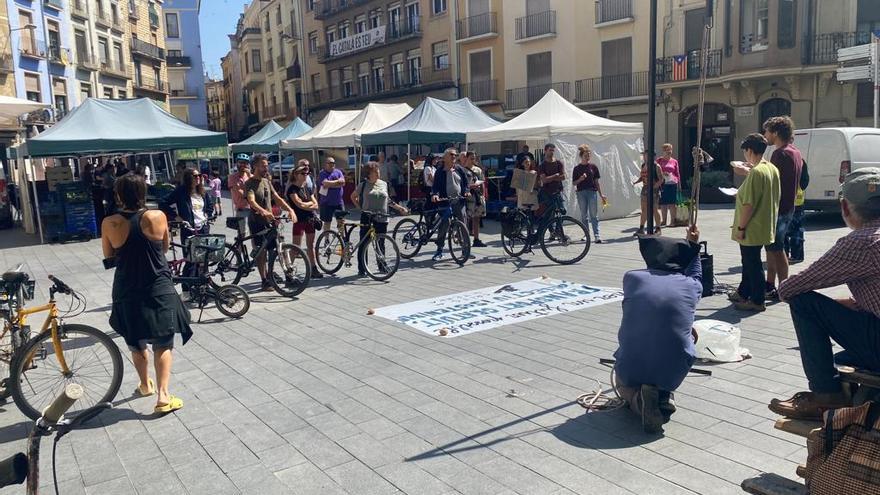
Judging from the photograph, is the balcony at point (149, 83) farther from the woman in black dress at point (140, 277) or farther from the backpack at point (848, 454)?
the backpack at point (848, 454)

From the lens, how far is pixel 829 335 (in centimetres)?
302

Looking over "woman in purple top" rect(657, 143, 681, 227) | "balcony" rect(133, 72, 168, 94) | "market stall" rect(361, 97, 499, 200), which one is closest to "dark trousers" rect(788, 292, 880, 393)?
"woman in purple top" rect(657, 143, 681, 227)

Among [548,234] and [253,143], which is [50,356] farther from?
[253,143]

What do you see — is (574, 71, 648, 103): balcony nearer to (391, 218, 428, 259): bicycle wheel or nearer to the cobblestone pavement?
(391, 218, 428, 259): bicycle wheel

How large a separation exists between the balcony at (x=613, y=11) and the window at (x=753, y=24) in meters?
4.71

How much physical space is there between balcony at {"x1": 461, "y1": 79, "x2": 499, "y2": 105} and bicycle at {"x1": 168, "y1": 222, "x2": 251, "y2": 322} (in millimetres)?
25777

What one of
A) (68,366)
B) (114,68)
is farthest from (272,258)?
(114,68)

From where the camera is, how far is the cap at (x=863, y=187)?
294 cm

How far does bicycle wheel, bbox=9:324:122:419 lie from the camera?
461 centimetres

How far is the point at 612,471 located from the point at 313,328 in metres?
4.01

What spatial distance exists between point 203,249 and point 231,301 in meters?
Result: 0.72

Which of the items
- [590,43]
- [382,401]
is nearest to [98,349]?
[382,401]

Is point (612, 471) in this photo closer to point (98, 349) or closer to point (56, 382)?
point (98, 349)

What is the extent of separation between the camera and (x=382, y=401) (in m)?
4.79
